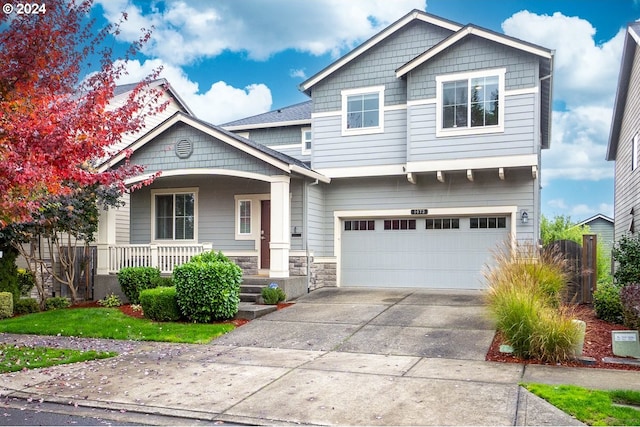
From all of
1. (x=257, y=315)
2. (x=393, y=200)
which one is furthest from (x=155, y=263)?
(x=393, y=200)

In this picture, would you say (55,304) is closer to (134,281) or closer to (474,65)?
(134,281)

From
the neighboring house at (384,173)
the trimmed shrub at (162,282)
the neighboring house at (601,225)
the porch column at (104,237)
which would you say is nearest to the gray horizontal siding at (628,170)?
the neighboring house at (384,173)

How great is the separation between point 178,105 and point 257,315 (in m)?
14.5

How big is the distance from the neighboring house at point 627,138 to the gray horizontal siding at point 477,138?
10.3ft

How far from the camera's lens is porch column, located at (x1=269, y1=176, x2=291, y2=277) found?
13.7 meters

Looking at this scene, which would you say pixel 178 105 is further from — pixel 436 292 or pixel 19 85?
pixel 19 85

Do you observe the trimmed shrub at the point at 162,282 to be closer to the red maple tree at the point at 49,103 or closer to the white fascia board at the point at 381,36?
the red maple tree at the point at 49,103

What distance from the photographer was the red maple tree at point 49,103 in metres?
6.82

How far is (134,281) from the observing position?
44.8 ft

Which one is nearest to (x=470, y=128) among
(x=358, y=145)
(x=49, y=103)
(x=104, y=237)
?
(x=358, y=145)

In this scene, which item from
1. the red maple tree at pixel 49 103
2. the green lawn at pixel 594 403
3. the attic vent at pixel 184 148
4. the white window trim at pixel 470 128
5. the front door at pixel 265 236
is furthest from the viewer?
the front door at pixel 265 236

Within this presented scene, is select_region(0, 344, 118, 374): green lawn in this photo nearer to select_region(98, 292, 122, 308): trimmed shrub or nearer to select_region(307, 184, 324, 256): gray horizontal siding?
select_region(98, 292, 122, 308): trimmed shrub

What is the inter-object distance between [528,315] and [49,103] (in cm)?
725

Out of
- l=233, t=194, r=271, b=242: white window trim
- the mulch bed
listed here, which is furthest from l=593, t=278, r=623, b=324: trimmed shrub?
l=233, t=194, r=271, b=242: white window trim
